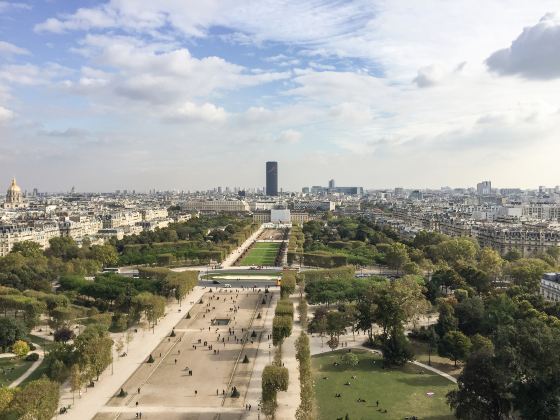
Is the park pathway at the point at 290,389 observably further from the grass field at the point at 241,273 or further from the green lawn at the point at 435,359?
the grass field at the point at 241,273

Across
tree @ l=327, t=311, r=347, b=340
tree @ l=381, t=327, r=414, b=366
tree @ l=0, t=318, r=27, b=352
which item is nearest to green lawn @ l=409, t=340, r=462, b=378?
tree @ l=381, t=327, r=414, b=366

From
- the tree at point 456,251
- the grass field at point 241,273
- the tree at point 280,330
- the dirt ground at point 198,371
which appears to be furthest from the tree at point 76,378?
the tree at point 456,251

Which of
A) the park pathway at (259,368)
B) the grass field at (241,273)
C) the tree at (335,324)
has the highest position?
the tree at (335,324)

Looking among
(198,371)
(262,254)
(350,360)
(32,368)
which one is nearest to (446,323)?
(350,360)

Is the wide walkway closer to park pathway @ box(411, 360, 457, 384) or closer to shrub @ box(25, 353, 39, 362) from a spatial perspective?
shrub @ box(25, 353, 39, 362)

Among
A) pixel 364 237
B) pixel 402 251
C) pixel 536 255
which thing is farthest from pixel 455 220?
pixel 402 251
